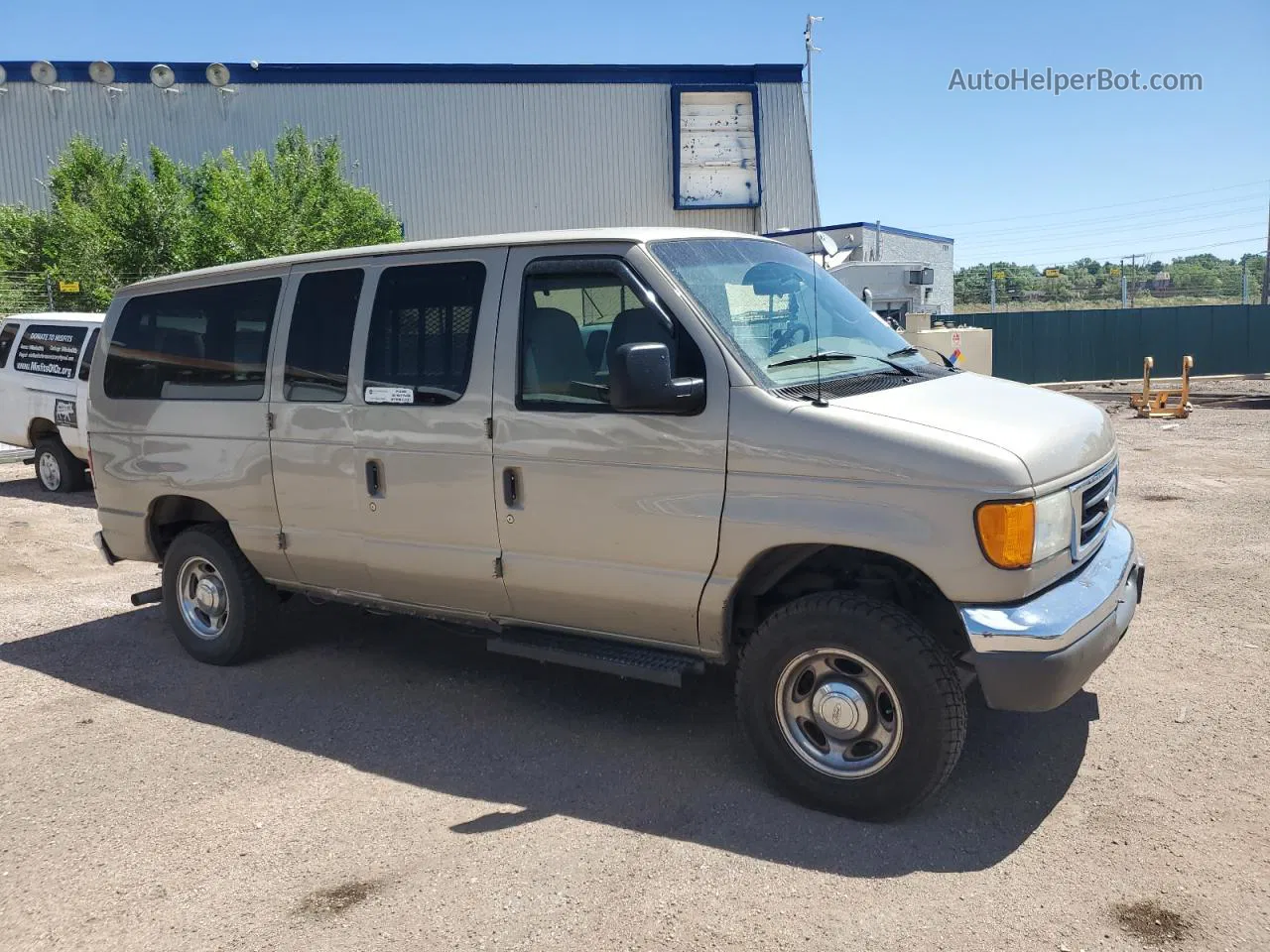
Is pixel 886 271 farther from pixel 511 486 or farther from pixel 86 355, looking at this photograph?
pixel 511 486

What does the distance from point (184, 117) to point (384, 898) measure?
2568 centimetres

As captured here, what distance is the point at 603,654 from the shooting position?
4473 millimetres

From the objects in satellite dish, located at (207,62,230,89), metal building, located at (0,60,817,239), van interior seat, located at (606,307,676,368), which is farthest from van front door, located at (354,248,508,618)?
satellite dish, located at (207,62,230,89)

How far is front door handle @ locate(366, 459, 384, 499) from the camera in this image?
4984 millimetres

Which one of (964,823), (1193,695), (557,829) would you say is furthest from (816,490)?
(1193,695)

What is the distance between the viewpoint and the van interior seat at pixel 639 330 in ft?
13.7

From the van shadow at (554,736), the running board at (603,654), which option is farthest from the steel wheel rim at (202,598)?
the running board at (603,654)

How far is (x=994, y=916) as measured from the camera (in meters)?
3.29

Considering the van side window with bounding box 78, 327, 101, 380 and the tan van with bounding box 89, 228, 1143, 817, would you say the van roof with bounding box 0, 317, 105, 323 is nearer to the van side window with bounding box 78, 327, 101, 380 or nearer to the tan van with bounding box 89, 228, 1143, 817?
the van side window with bounding box 78, 327, 101, 380

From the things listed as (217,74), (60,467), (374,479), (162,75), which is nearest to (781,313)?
(374,479)

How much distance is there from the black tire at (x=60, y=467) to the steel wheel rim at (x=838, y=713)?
436 inches

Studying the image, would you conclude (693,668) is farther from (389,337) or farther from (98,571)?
(98,571)

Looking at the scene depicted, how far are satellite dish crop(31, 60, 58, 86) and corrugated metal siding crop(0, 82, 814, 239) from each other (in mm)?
1245

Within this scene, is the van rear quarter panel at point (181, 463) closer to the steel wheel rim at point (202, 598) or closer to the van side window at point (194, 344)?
the van side window at point (194, 344)
